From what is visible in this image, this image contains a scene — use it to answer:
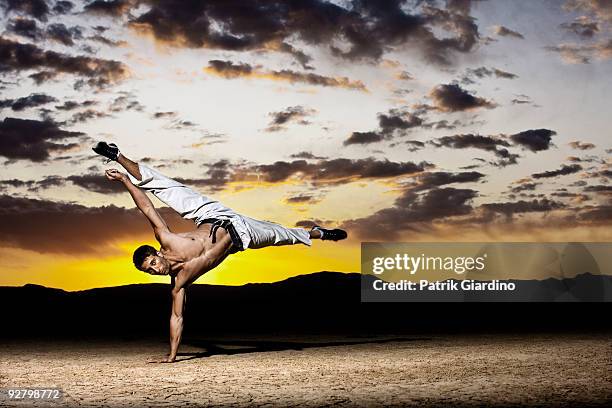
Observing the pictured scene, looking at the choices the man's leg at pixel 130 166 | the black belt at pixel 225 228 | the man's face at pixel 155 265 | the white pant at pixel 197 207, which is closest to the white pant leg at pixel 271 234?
the white pant at pixel 197 207

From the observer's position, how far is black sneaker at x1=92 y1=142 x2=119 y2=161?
866cm

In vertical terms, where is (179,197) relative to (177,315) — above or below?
above

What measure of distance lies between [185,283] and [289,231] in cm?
185

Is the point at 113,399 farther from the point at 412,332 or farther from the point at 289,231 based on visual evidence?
the point at 412,332

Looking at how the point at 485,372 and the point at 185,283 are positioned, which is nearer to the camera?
the point at 485,372

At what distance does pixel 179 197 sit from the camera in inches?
368

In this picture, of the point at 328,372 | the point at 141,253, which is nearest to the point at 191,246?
the point at 141,253

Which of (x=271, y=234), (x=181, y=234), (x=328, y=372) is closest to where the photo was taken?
(x=328, y=372)

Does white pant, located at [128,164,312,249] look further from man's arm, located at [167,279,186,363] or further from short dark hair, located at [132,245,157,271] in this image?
man's arm, located at [167,279,186,363]

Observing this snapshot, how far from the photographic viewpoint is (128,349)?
11.9 metres

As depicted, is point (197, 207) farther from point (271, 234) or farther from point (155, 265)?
point (271, 234)

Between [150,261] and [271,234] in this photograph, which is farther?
[271,234]

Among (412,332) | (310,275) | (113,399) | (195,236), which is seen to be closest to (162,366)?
(195,236)

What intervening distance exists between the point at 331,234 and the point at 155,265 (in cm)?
322
